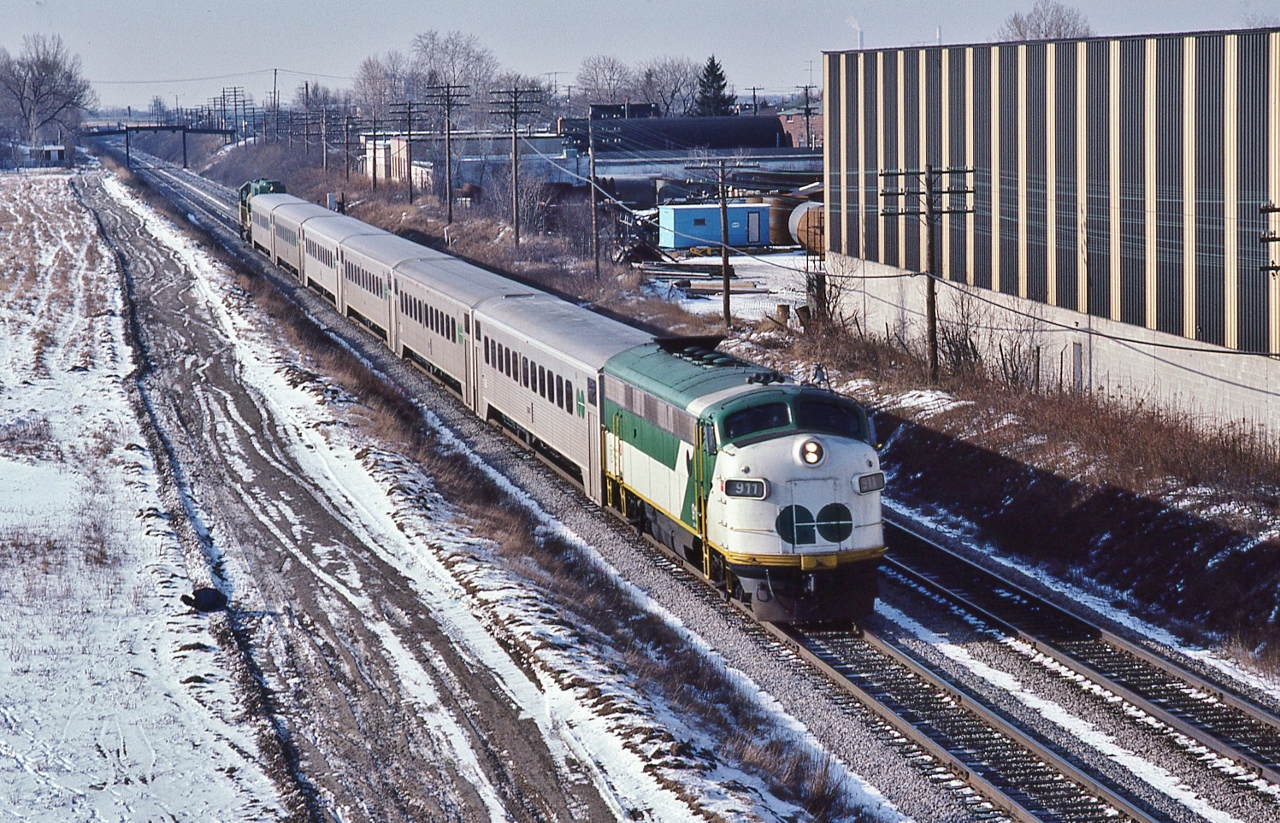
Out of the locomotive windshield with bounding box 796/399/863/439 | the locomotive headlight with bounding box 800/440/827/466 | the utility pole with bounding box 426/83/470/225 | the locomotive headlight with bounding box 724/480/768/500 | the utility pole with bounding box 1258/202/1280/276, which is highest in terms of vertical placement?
the utility pole with bounding box 426/83/470/225

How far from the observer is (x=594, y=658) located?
15.8 metres

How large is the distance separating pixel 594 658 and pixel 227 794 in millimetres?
4732

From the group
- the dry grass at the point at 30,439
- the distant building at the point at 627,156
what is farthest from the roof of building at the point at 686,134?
the dry grass at the point at 30,439

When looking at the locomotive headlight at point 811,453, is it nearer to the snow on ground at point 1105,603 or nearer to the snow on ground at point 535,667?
the snow on ground at point 535,667

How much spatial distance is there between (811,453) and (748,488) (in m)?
0.86

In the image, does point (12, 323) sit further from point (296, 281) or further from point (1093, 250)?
point (1093, 250)

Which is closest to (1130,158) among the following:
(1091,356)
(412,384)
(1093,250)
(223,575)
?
(1093,250)

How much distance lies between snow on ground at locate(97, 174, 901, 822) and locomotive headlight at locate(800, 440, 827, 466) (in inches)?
105

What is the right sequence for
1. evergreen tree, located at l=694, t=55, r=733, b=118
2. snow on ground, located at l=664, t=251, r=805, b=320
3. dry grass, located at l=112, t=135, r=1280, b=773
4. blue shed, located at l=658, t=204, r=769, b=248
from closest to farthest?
dry grass, located at l=112, t=135, r=1280, b=773, snow on ground, located at l=664, t=251, r=805, b=320, blue shed, located at l=658, t=204, r=769, b=248, evergreen tree, located at l=694, t=55, r=733, b=118

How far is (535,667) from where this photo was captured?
50.9 feet

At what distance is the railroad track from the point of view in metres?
14.1

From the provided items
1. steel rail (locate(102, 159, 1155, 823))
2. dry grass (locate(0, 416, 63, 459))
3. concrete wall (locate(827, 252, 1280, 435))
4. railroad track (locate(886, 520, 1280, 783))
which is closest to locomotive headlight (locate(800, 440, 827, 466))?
steel rail (locate(102, 159, 1155, 823))

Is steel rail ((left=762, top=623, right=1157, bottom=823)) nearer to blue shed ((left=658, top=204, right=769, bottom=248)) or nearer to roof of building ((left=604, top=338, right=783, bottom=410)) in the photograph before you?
roof of building ((left=604, top=338, right=783, bottom=410))

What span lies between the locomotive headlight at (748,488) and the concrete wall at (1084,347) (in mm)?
13270
